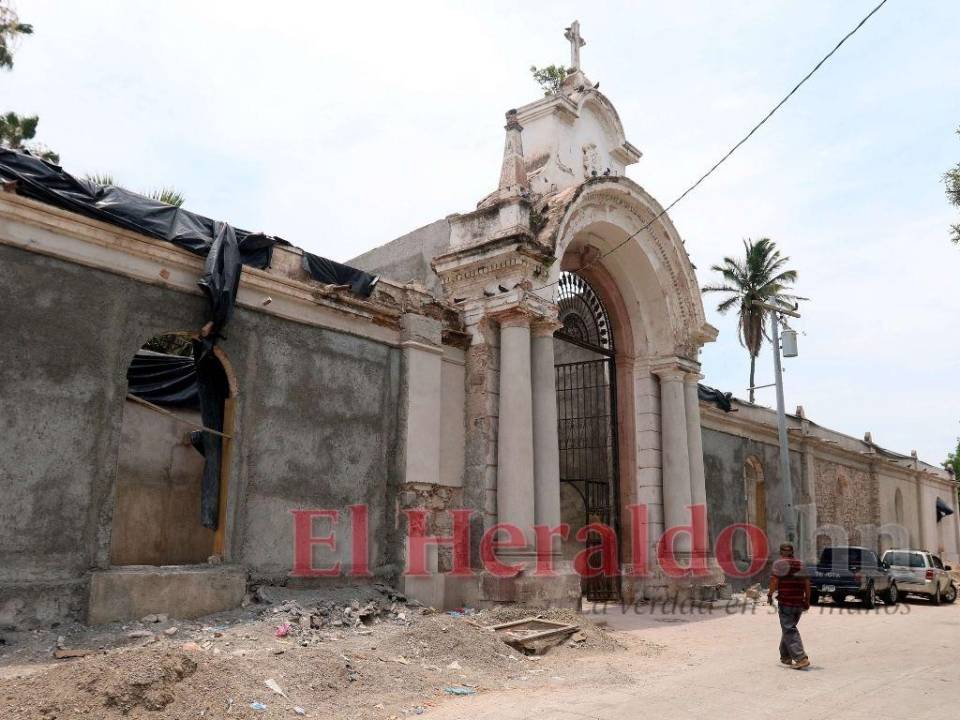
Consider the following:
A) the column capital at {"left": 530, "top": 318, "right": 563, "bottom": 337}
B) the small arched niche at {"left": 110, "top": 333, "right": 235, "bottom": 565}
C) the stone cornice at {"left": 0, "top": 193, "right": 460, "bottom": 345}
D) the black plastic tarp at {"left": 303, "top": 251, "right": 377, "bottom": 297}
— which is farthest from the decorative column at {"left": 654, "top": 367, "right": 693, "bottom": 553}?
the small arched niche at {"left": 110, "top": 333, "right": 235, "bottom": 565}

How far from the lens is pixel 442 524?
11828mm

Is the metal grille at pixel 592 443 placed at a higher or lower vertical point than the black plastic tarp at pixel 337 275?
lower

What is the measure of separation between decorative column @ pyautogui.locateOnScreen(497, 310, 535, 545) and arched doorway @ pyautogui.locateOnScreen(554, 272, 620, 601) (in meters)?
2.58

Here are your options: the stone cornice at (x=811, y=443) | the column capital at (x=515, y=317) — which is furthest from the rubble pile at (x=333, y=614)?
the stone cornice at (x=811, y=443)

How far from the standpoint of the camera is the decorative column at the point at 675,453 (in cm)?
1584

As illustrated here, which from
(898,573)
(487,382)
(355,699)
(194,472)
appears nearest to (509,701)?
(355,699)

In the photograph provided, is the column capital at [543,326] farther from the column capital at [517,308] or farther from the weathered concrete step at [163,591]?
the weathered concrete step at [163,591]

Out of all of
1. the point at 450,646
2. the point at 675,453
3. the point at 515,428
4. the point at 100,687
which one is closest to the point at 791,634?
the point at 450,646

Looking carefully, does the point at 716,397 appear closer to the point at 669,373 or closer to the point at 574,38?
the point at 669,373

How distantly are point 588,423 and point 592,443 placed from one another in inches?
21.4

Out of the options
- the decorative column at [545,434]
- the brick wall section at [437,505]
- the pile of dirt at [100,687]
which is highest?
the decorative column at [545,434]

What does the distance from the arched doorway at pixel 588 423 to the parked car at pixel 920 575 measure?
293 inches

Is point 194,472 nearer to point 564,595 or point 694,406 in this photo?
point 564,595

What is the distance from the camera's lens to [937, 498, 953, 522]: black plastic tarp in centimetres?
3643
